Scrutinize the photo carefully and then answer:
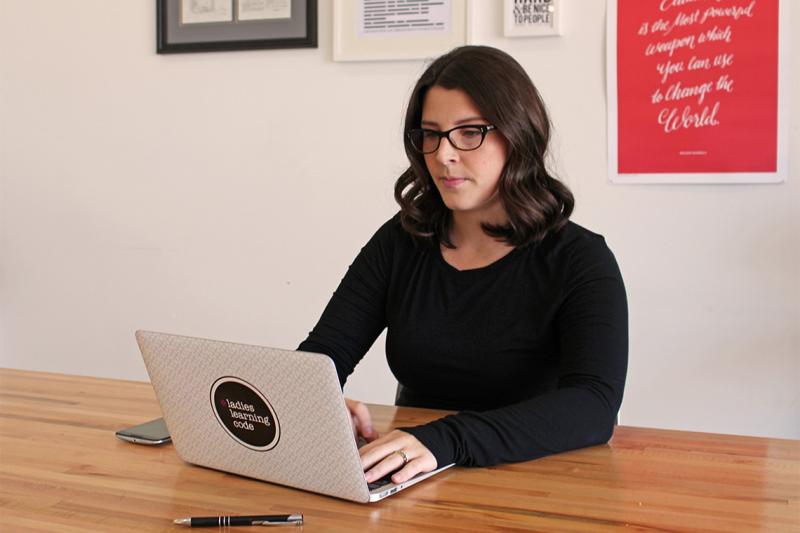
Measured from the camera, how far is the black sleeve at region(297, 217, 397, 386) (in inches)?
76.9

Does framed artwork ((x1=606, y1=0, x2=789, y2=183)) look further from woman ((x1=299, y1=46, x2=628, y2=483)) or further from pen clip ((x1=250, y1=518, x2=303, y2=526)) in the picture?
pen clip ((x1=250, y1=518, x2=303, y2=526))

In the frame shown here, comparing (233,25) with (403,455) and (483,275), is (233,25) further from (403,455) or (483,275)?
(403,455)

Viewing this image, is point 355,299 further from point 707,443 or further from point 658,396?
point 658,396

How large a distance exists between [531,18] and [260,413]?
5.98 feet

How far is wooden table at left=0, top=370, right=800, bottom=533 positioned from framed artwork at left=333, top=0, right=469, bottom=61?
158cm

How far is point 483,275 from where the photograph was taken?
1.86m

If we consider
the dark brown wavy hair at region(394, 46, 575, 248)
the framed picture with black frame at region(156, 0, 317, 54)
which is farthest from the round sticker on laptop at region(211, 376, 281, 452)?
the framed picture with black frame at region(156, 0, 317, 54)

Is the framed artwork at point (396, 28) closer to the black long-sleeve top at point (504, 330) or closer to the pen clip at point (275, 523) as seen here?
the black long-sleeve top at point (504, 330)

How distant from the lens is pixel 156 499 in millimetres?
1288

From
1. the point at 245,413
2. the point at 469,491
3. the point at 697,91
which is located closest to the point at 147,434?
the point at 245,413

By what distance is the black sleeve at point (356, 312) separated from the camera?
195cm

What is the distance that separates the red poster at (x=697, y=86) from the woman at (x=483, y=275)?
2.99 feet

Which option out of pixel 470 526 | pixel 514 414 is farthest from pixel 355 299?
Result: pixel 470 526

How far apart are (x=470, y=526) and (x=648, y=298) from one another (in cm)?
175
